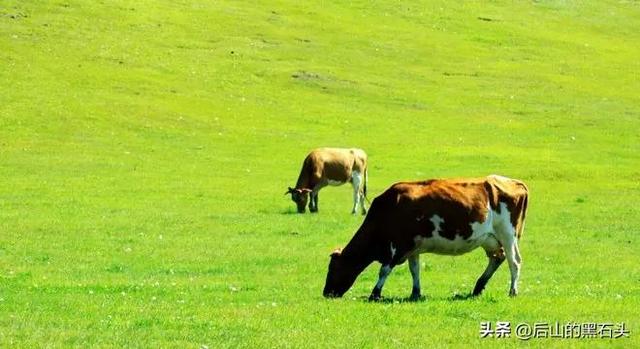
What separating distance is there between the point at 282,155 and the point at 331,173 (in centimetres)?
1358

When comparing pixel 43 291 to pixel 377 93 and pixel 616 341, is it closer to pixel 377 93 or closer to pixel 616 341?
pixel 616 341

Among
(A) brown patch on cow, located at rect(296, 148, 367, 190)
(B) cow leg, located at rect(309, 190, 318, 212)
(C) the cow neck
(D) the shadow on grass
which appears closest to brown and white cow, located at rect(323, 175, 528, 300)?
(D) the shadow on grass

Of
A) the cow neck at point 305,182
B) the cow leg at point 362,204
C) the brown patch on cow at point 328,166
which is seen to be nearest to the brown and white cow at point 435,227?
the cow leg at point 362,204

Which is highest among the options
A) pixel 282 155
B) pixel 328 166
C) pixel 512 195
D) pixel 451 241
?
pixel 512 195

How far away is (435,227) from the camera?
1691cm

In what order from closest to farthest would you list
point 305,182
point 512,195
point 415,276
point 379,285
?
point 379,285 → point 415,276 → point 512,195 → point 305,182

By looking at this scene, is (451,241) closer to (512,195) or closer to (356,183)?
(512,195)

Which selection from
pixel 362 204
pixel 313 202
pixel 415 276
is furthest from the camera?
pixel 313 202

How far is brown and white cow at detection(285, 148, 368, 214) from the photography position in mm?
36094

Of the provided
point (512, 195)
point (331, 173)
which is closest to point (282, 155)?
point (331, 173)

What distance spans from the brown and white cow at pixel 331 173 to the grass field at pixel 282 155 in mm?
982

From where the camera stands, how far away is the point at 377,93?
2717 inches

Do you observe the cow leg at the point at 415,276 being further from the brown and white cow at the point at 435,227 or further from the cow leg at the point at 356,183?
the cow leg at the point at 356,183

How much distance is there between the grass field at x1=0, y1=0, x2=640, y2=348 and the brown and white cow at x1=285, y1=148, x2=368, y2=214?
3.22 ft
